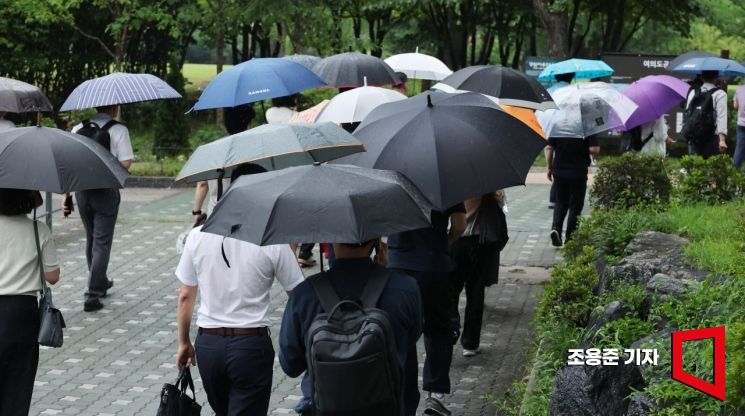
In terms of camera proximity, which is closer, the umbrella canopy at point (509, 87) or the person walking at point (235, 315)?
the person walking at point (235, 315)

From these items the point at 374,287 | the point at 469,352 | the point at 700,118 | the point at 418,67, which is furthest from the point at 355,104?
the point at 700,118

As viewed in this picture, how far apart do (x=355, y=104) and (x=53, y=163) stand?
3.53m

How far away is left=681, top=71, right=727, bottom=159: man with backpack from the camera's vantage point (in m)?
15.1

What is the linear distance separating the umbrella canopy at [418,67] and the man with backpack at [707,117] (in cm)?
337

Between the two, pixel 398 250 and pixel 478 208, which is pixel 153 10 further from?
pixel 398 250

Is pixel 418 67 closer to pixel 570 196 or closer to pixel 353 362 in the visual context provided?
pixel 570 196

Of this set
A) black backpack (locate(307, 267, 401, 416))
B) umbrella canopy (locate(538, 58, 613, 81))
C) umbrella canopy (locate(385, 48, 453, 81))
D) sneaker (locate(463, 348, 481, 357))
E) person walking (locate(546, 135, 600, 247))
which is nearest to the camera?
black backpack (locate(307, 267, 401, 416))

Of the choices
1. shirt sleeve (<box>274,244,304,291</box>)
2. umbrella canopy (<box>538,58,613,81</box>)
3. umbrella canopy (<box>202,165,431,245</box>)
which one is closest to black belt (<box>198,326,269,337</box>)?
shirt sleeve (<box>274,244,304,291</box>)

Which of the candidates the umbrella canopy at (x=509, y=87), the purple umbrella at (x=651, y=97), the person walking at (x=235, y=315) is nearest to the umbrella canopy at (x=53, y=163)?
the person walking at (x=235, y=315)

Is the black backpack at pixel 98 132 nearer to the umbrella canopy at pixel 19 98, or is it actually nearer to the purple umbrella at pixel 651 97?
the umbrella canopy at pixel 19 98

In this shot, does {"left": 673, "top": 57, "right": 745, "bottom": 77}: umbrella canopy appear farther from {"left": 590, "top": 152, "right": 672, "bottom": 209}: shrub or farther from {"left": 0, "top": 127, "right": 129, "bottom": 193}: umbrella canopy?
{"left": 0, "top": 127, "right": 129, "bottom": 193}: umbrella canopy

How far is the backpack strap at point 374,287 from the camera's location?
5.07m

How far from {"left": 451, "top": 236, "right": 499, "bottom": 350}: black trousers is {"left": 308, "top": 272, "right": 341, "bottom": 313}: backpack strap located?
13.0 ft

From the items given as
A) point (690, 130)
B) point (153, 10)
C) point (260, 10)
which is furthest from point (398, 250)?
point (153, 10)
